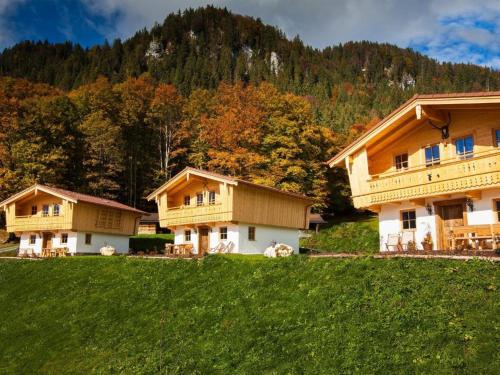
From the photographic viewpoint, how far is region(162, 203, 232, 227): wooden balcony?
31.3m

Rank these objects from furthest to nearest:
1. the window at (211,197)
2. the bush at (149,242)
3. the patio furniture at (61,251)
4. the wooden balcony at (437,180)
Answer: the bush at (149,242)
the patio furniture at (61,251)
the window at (211,197)
the wooden balcony at (437,180)

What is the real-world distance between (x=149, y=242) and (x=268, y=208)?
18.9 metres

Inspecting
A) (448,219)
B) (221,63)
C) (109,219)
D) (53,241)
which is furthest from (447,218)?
(221,63)

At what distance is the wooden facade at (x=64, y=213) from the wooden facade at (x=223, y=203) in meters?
6.69

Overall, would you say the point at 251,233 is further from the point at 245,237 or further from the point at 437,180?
the point at 437,180

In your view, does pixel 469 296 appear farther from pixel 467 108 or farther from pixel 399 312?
pixel 467 108

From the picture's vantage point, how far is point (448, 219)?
72.2ft

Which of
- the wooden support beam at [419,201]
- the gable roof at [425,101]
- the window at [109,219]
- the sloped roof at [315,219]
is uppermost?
the gable roof at [425,101]

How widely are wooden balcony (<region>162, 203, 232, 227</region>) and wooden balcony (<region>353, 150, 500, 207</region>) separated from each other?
10.0m

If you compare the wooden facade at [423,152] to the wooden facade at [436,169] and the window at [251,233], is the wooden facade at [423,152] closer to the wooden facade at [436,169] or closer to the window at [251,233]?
the wooden facade at [436,169]

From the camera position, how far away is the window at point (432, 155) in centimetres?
2338

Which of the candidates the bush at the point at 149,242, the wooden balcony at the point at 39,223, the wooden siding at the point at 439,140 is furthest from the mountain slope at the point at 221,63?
the wooden siding at the point at 439,140

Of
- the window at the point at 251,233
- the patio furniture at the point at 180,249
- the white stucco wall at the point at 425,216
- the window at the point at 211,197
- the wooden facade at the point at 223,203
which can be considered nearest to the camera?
the white stucco wall at the point at 425,216

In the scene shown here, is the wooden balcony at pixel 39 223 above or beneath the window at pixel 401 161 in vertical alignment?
beneath
